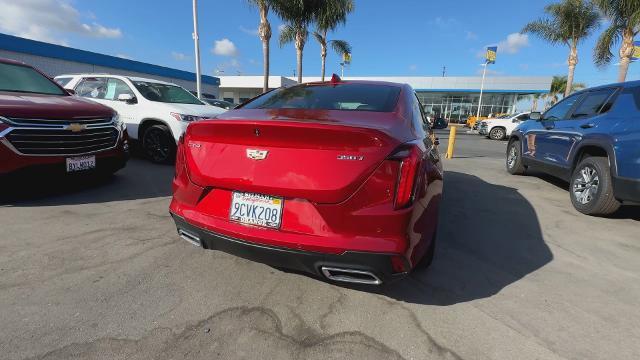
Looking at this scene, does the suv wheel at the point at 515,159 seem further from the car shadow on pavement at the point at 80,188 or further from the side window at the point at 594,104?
A: the car shadow on pavement at the point at 80,188

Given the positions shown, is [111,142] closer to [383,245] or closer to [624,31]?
[383,245]

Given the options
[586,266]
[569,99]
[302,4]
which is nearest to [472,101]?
[302,4]

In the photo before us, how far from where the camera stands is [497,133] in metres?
20.3

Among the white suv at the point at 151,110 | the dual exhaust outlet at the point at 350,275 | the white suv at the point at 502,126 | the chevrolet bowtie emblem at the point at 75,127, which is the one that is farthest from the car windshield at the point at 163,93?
the white suv at the point at 502,126

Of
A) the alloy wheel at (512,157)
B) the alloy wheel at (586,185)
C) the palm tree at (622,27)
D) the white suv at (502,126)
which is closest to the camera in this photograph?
the alloy wheel at (586,185)

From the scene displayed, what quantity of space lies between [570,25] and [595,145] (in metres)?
22.5

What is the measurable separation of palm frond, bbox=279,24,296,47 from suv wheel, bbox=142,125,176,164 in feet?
49.0

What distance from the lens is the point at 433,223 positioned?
2494 millimetres

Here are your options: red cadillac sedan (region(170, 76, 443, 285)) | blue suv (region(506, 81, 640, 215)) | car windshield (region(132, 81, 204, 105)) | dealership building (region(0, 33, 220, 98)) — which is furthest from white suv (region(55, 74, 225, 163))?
dealership building (region(0, 33, 220, 98))

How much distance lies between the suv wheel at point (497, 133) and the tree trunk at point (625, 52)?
549cm

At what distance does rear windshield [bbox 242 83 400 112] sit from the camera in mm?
2742

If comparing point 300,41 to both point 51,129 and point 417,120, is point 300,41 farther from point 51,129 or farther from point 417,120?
point 417,120

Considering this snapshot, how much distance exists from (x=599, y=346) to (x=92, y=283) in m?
3.15

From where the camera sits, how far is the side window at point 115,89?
277 inches
